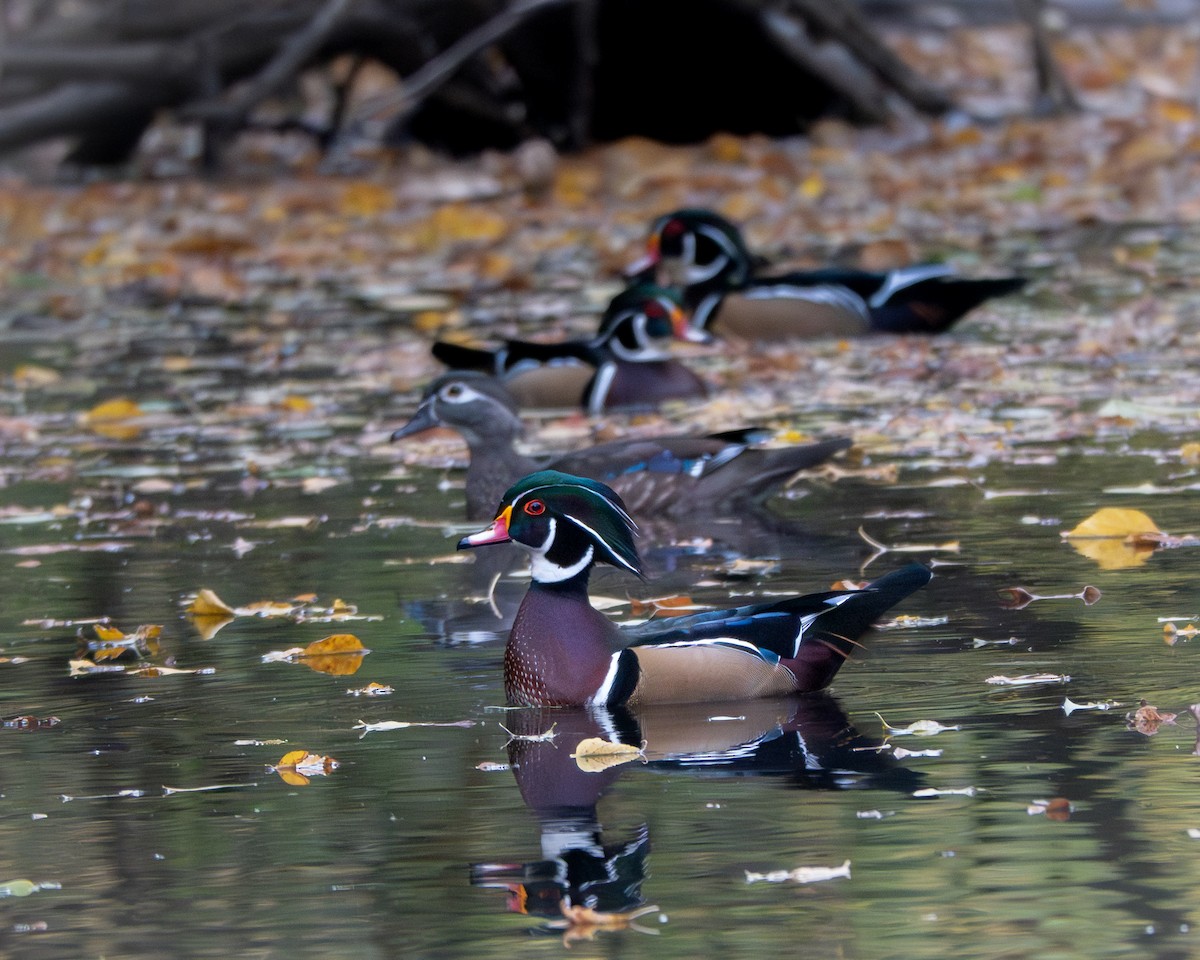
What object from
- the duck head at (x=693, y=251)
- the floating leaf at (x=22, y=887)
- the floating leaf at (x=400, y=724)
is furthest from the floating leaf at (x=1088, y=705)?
the duck head at (x=693, y=251)

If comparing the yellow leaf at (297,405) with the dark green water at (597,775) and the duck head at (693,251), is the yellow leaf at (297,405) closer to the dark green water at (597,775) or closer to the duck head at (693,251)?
the dark green water at (597,775)

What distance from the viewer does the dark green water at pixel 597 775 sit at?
4082 millimetres

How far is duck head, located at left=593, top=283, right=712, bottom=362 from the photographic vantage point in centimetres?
1081

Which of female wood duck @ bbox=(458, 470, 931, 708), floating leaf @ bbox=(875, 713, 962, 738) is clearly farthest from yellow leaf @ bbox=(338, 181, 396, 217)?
floating leaf @ bbox=(875, 713, 962, 738)

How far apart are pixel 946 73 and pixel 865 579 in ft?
63.1

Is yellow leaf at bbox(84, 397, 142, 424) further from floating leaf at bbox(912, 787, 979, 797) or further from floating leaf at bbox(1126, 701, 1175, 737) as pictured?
floating leaf at bbox(912, 787, 979, 797)

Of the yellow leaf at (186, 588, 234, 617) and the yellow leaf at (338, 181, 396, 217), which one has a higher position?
the yellow leaf at (338, 181, 396, 217)

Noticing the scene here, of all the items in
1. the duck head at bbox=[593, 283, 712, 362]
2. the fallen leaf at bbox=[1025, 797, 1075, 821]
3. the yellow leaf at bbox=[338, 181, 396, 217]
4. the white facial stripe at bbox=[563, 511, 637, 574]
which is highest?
the yellow leaf at bbox=[338, 181, 396, 217]

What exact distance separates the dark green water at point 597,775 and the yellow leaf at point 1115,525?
0.12 metres

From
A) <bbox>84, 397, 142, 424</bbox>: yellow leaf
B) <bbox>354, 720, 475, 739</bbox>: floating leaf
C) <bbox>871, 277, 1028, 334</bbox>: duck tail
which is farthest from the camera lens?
<bbox>871, 277, 1028, 334</bbox>: duck tail

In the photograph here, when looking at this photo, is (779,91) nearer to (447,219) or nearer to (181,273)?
(447,219)

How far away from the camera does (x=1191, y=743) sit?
195 inches

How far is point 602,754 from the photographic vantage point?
5203 millimetres

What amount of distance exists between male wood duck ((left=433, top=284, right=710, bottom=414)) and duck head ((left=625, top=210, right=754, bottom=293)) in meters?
2.06
